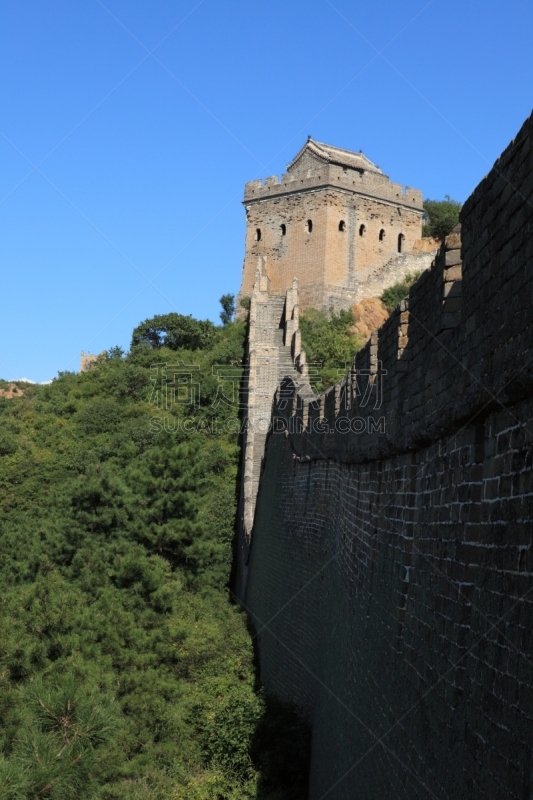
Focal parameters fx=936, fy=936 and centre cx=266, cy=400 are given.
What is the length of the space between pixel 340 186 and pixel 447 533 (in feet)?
112

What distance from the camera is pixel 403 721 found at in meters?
4.88

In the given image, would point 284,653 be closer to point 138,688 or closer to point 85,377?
point 138,688

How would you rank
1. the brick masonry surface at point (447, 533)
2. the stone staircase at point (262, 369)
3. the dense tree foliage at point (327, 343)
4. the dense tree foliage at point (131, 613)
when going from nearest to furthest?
the brick masonry surface at point (447, 533) < the dense tree foliage at point (131, 613) < the stone staircase at point (262, 369) < the dense tree foliage at point (327, 343)

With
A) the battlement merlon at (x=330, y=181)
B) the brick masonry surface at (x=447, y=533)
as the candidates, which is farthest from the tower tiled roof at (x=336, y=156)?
the brick masonry surface at (x=447, y=533)

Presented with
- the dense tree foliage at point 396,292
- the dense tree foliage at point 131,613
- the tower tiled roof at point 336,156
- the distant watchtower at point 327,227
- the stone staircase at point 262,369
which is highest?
the tower tiled roof at point 336,156

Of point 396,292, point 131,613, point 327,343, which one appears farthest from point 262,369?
point 131,613

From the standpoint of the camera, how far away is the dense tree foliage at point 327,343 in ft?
102

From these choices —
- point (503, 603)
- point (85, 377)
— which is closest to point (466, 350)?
point (503, 603)

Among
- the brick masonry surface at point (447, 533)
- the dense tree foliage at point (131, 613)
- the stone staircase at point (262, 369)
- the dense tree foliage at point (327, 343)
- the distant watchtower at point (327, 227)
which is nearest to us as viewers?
the brick masonry surface at point (447, 533)

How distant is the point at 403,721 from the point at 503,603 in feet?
6.11

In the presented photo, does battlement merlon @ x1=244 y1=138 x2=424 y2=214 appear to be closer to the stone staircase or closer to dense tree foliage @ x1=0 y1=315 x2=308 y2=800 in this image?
the stone staircase

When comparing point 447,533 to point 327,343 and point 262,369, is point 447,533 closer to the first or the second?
point 262,369

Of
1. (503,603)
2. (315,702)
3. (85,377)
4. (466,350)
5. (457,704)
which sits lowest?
(315,702)

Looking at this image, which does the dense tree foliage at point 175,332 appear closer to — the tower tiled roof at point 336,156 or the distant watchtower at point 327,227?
the distant watchtower at point 327,227
